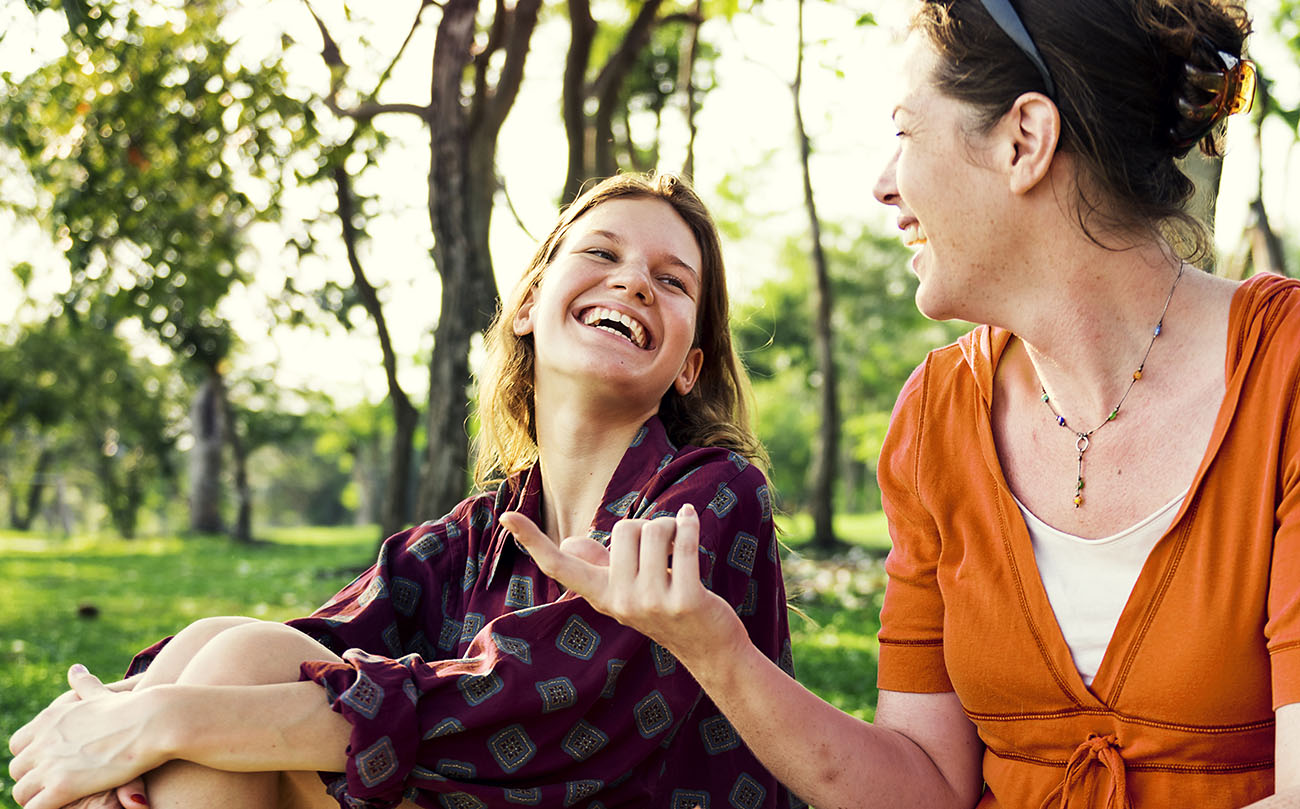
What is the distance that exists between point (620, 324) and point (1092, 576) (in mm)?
1285

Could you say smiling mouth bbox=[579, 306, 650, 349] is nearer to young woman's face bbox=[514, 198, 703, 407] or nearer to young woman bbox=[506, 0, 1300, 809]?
young woman's face bbox=[514, 198, 703, 407]

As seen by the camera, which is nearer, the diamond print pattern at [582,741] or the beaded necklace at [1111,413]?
the beaded necklace at [1111,413]

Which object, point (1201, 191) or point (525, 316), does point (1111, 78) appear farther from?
point (525, 316)

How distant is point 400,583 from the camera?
107 inches

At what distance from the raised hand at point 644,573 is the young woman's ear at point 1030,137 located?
0.79m

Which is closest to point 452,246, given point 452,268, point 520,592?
point 452,268

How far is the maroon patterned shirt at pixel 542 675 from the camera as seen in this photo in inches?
78.2

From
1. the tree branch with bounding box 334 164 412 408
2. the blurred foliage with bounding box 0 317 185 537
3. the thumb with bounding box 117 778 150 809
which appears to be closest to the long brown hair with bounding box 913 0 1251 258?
the thumb with bounding box 117 778 150 809

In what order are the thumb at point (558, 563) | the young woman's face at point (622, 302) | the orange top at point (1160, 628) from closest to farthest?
the thumb at point (558, 563), the orange top at point (1160, 628), the young woman's face at point (622, 302)

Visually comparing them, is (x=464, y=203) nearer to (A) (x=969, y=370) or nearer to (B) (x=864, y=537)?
(A) (x=969, y=370)

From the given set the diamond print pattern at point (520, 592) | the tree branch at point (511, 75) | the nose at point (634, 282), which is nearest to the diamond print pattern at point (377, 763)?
the diamond print pattern at point (520, 592)

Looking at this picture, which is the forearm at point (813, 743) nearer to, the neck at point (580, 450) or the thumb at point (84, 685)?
the neck at point (580, 450)

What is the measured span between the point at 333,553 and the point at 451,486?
33.8 ft

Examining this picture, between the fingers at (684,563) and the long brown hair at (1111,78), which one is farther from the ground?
the long brown hair at (1111,78)
